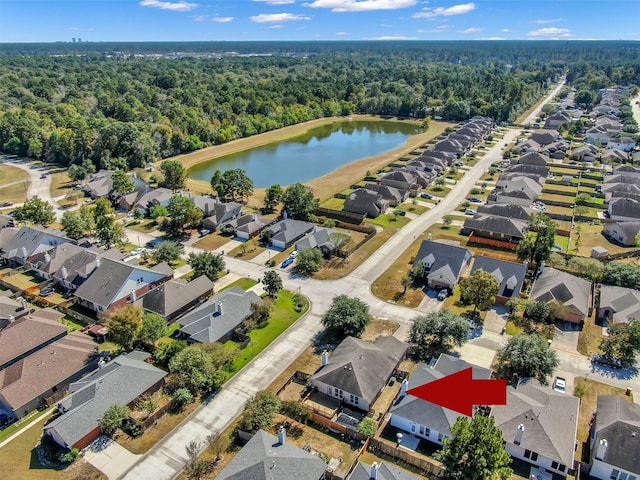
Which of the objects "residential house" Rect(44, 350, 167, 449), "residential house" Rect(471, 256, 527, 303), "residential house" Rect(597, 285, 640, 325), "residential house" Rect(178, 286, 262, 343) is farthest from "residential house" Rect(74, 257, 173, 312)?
"residential house" Rect(597, 285, 640, 325)

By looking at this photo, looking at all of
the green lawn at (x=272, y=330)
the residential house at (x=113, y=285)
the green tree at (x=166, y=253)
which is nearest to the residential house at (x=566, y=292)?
the green lawn at (x=272, y=330)

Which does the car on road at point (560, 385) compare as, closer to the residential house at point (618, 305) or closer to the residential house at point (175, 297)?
the residential house at point (618, 305)

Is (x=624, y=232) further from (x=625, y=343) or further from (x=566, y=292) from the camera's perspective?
(x=625, y=343)

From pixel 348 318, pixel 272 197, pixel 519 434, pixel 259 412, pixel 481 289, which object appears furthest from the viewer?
pixel 272 197

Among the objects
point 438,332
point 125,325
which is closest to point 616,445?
point 438,332

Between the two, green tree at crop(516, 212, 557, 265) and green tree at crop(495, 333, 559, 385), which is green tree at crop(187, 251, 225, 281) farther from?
green tree at crop(516, 212, 557, 265)

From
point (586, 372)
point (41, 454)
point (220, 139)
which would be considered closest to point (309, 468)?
point (41, 454)
